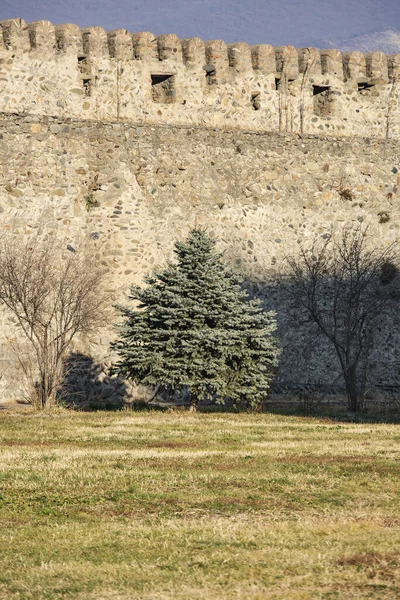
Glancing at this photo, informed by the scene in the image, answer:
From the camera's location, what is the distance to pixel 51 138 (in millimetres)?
28344

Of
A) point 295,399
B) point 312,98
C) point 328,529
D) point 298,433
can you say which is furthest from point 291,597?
point 312,98

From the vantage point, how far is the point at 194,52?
30828 mm

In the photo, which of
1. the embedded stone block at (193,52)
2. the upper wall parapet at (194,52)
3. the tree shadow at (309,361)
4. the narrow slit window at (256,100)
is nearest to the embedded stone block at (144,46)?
the upper wall parapet at (194,52)

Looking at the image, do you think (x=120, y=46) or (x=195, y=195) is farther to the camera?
(x=120, y=46)

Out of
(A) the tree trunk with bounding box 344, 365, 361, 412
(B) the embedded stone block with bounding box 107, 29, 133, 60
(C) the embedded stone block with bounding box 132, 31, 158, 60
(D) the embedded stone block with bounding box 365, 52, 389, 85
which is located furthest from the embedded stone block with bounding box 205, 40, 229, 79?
(A) the tree trunk with bounding box 344, 365, 361, 412

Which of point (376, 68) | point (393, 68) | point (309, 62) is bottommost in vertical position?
point (309, 62)

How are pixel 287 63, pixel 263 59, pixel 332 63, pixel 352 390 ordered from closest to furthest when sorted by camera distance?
pixel 352 390, pixel 263 59, pixel 287 63, pixel 332 63

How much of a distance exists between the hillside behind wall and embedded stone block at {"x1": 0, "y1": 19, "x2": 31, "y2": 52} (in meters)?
0.03

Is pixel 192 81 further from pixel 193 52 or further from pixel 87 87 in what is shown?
pixel 87 87

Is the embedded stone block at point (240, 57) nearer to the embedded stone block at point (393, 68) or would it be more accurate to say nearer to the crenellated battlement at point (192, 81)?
the crenellated battlement at point (192, 81)

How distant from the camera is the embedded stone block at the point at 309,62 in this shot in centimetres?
3241

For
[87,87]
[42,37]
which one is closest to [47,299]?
[87,87]

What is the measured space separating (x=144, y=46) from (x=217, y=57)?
2.20 m

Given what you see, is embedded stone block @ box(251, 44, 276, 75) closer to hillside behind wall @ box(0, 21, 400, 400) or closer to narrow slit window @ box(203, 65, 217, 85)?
hillside behind wall @ box(0, 21, 400, 400)
